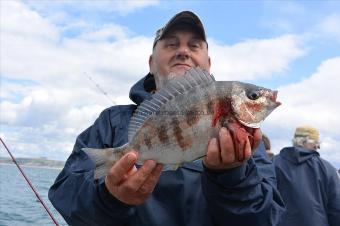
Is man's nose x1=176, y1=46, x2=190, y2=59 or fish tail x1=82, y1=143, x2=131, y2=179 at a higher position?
man's nose x1=176, y1=46, x2=190, y2=59

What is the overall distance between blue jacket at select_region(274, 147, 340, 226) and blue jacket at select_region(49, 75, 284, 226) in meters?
2.06

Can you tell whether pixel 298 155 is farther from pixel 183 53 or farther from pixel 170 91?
pixel 170 91

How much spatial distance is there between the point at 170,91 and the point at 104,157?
679 mm

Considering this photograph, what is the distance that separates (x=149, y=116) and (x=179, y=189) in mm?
692

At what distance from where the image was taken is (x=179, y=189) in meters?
3.68

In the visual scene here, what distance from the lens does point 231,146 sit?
3.11m

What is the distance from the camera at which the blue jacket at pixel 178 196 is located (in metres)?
3.41

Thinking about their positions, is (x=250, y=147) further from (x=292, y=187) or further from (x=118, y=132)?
(x=292, y=187)

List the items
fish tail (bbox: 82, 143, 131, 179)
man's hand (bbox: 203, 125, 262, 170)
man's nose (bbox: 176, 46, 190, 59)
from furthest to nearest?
1. man's nose (bbox: 176, 46, 190, 59)
2. fish tail (bbox: 82, 143, 131, 179)
3. man's hand (bbox: 203, 125, 262, 170)

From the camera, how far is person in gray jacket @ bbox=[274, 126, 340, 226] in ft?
18.7

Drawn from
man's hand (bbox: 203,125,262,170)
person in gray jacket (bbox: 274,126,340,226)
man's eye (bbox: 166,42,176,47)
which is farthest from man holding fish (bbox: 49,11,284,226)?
person in gray jacket (bbox: 274,126,340,226)

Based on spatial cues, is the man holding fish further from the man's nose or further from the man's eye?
the man's eye

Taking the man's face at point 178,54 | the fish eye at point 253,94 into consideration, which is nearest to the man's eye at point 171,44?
the man's face at point 178,54

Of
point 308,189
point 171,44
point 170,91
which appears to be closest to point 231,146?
point 170,91
